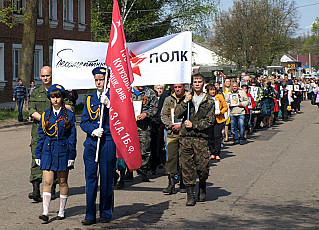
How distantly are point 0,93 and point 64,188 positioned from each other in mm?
25311

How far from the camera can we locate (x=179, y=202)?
905 centimetres

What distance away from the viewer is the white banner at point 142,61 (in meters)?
9.32

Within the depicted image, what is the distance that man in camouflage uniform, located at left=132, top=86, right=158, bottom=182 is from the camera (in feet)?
35.4

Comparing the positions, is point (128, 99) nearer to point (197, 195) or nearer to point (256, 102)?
point (197, 195)

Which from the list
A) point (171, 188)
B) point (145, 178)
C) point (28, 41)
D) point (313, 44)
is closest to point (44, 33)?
point (28, 41)

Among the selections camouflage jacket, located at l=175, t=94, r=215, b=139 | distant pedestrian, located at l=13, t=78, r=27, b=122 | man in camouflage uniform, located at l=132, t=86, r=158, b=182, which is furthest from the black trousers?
distant pedestrian, located at l=13, t=78, r=27, b=122

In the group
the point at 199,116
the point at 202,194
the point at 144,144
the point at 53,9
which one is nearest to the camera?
the point at 199,116

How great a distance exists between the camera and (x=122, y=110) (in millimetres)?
7445

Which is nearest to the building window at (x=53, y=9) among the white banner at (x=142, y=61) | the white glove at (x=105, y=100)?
the white banner at (x=142, y=61)

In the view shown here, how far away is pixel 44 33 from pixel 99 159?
3007cm

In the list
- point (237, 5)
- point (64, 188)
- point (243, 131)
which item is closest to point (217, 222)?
point (64, 188)

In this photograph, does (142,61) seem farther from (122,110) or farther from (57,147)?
(57,147)

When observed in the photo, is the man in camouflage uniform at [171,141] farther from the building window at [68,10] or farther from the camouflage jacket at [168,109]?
the building window at [68,10]

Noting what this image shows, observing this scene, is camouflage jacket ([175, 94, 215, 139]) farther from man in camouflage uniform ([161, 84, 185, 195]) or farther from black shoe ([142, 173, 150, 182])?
black shoe ([142, 173, 150, 182])
